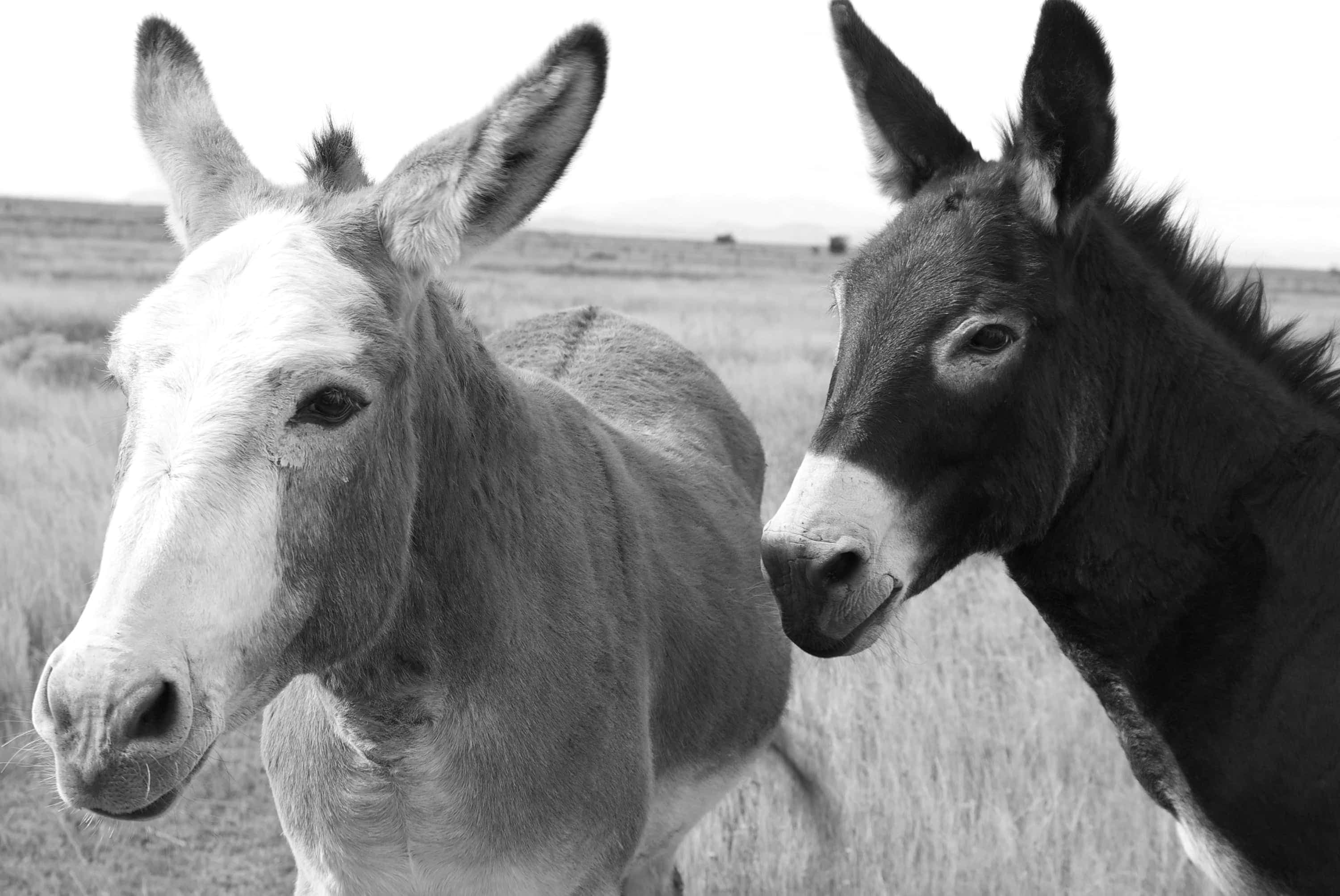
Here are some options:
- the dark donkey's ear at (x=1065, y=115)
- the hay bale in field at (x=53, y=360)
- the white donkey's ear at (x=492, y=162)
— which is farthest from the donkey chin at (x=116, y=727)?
the hay bale in field at (x=53, y=360)

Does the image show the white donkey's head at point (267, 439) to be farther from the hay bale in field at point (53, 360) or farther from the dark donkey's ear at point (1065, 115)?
the hay bale in field at point (53, 360)

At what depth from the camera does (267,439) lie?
Result: 2250 mm

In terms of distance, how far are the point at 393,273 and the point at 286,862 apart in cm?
347

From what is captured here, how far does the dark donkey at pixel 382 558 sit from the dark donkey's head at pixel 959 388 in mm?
716

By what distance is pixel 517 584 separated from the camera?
2947 mm

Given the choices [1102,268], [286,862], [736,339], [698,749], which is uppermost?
[1102,268]

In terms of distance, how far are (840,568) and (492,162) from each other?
4.23 ft

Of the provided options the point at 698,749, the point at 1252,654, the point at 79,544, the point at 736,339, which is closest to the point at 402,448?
the point at 698,749

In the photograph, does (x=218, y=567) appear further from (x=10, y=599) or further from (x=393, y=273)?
(x=10, y=599)

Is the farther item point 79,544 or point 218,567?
point 79,544

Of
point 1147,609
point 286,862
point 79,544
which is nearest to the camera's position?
point 1147,609

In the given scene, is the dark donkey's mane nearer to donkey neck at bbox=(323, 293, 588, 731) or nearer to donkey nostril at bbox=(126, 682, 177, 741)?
donkey neck at bbox=(323, 293, 588, 731)

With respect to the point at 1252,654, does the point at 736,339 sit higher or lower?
lower

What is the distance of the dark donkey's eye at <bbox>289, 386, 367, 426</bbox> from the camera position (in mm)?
2326
